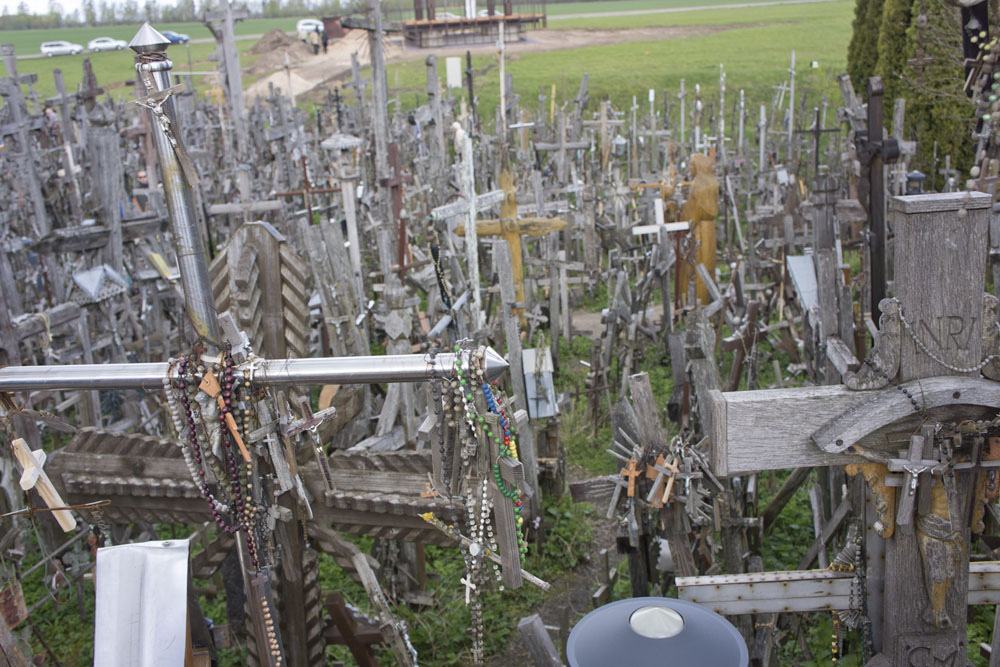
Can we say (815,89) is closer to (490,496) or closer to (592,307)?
(592,307)

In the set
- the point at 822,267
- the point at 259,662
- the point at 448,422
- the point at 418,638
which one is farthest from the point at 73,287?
the point at 822,267

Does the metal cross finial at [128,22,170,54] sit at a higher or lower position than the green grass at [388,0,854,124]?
lower

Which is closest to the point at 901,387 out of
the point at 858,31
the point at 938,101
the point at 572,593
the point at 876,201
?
the point at 876,201

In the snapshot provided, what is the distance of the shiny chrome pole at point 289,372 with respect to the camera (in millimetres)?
3035

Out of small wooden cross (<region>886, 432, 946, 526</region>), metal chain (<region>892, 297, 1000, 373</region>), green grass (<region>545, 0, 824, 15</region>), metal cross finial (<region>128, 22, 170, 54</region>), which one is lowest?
small wooden cross (<region>886, 432, 946, 526</region>)

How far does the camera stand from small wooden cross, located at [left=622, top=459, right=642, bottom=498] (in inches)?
187

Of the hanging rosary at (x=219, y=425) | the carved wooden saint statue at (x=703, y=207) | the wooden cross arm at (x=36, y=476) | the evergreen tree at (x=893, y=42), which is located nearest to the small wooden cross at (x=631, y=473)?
the hanging rosary at (x=219, y=425)

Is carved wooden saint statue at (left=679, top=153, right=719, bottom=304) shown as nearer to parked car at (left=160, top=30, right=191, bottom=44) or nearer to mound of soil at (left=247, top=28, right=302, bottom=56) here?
parked car at (left=160, top=30, right=191, bottom=44)

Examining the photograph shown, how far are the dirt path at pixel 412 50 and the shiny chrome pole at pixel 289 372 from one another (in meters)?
35.7

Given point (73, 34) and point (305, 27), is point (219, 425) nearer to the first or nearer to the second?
point (73, 34)

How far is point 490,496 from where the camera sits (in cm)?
335

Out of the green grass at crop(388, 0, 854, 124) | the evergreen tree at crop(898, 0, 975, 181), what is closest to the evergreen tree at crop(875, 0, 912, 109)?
the evergreen tree at crop(898, 0, 975, 181)

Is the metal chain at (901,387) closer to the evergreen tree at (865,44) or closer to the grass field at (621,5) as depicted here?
the evergreen tree at (865,44)

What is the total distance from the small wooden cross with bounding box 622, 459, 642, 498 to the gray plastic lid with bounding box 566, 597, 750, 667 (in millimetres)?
1752
